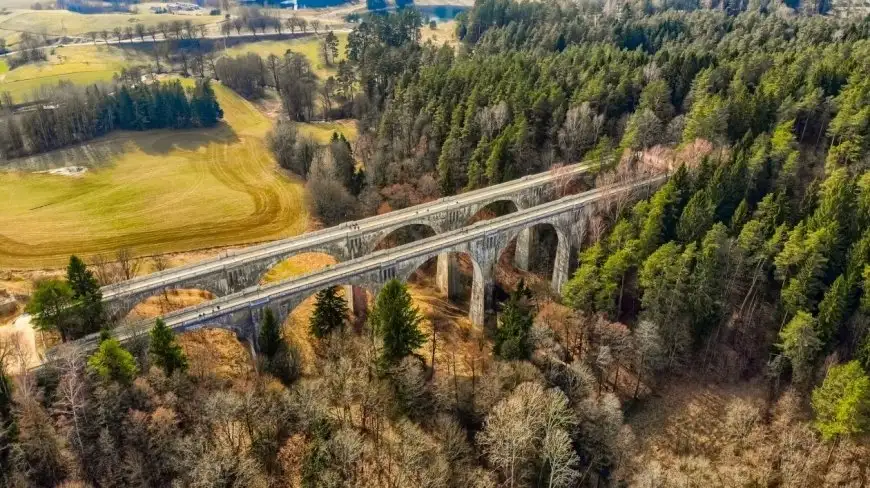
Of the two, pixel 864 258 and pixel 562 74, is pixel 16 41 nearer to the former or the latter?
pixel 562 74

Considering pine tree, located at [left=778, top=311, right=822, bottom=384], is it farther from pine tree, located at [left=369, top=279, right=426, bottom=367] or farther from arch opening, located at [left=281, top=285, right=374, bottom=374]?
arch opening, located at [left=281, top=285, right=374, bottom=374]

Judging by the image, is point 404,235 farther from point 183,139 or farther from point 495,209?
point 183,139

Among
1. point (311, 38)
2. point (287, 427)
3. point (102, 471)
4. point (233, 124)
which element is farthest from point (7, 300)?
point (311, 38)

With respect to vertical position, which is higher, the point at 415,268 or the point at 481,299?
the point at 415,268

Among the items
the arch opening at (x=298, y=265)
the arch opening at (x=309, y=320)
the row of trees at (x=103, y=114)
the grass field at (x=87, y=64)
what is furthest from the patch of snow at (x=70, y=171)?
the arch opening at (x=309, y=320)

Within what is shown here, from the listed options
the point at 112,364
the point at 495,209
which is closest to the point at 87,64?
the point at 495,209

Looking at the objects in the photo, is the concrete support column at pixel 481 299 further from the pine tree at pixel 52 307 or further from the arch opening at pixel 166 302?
the pine tree at pixel 52 307
